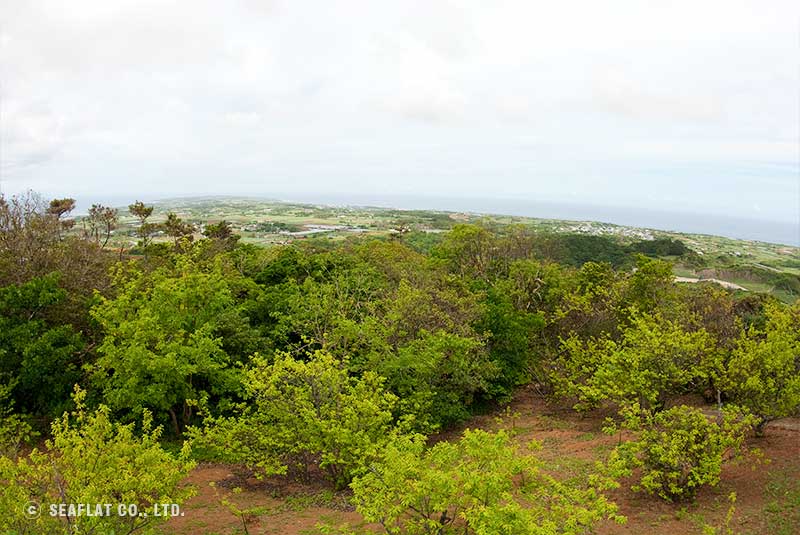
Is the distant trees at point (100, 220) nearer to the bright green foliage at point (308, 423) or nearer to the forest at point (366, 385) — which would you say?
the forest at point (366, 385)

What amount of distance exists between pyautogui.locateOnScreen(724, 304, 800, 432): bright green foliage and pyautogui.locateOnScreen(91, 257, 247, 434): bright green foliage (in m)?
16.2

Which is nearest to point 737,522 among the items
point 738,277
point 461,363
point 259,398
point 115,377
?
point 461,363

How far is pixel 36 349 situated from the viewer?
55.9 feet

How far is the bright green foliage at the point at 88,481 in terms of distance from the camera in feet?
27.0

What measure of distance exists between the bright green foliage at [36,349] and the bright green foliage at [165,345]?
118 cm

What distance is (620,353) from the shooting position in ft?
54.0

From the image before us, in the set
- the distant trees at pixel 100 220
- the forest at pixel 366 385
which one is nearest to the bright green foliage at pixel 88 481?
the forest at pixel 366 385

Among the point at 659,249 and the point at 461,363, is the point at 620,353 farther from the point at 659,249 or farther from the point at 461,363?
the point at 659,249

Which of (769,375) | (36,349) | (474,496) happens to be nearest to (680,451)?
(769,375)

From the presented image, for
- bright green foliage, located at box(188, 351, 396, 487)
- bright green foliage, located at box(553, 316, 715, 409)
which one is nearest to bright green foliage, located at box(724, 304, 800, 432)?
bright green foliage, located at box(553, 316, 715, 409)

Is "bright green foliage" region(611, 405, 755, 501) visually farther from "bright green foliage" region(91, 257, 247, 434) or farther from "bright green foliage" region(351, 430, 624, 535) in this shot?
"bright green foliage" region(91, 257, 247, 434)

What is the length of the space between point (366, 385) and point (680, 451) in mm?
8254

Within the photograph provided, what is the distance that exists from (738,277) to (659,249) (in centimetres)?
1529

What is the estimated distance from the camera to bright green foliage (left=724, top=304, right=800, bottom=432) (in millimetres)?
13616
